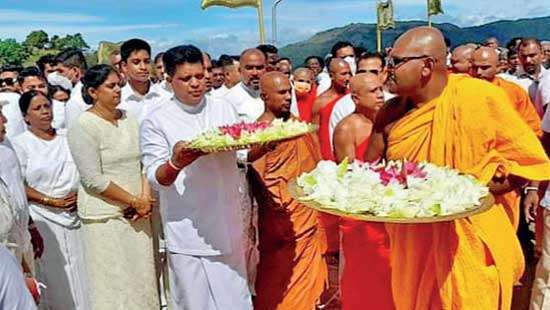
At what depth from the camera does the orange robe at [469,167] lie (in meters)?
3.32

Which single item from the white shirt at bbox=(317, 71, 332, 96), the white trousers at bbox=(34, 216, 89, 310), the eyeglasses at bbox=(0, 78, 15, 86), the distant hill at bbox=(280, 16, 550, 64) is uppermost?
the distant hill at bbox=(280, 16, 550, 64)

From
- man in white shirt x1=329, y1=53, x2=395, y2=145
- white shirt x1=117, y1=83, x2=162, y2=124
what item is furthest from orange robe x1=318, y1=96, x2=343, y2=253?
white shirt x1=117, y1=83, x2=162, y2=124

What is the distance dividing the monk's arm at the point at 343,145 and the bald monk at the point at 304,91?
3.03 m

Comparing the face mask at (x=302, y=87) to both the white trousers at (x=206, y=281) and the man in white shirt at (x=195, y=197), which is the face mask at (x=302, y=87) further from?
the white trousers at (x=206, y=281)

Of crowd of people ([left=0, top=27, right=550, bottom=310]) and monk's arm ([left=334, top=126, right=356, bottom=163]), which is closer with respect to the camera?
crowd of people ([left=0, top=27, right=550, bottom=310])

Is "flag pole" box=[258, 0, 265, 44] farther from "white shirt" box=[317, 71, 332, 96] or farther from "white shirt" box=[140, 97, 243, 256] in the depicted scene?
"white shirt" box=[140, 97, 243, 256]

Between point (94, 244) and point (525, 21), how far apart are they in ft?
110

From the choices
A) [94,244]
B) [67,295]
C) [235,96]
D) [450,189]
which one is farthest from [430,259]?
[235,96]

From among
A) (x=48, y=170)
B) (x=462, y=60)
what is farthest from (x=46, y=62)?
(x=462, y=60)

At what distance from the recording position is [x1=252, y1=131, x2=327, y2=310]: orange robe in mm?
5051

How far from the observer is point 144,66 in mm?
5707

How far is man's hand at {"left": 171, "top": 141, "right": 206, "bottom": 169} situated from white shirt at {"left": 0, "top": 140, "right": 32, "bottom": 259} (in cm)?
89

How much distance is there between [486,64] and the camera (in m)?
5.95

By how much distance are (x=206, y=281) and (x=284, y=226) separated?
45.5 inches
